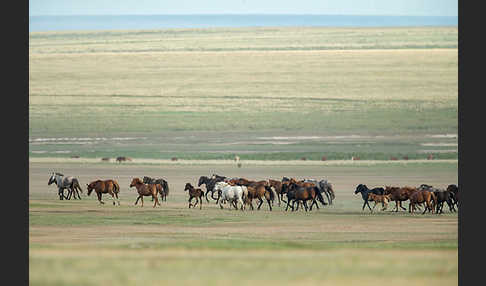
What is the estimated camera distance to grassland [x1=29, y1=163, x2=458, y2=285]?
1310cm

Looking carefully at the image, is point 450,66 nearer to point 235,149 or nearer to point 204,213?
point 235,149

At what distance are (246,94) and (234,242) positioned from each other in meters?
55.5

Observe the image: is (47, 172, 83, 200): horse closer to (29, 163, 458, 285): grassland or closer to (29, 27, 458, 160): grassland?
(29, 163, 458, 285): grassland

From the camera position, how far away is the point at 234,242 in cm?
1819

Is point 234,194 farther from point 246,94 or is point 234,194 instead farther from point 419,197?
point 246,94

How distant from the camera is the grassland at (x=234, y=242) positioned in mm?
13102

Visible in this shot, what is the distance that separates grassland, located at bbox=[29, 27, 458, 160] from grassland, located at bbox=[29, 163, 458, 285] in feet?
54.3

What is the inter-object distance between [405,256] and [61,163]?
31.1 metres

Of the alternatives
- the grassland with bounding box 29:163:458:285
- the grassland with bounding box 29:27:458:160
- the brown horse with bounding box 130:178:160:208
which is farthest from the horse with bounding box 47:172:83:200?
the grassland with bounding box 29:27:458:160

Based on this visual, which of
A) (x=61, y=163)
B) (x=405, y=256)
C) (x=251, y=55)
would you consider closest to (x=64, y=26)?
(x=251, y=55)

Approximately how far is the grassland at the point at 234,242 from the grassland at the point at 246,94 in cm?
1655

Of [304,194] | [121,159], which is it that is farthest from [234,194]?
[121,159]

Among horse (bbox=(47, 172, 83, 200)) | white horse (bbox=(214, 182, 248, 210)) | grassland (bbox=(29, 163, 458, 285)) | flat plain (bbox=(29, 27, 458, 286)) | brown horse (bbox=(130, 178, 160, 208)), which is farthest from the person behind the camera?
horse (bbox=(47, 172, 83, 200))

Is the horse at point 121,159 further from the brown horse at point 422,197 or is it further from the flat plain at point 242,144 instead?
the brown horse at point 422,197
